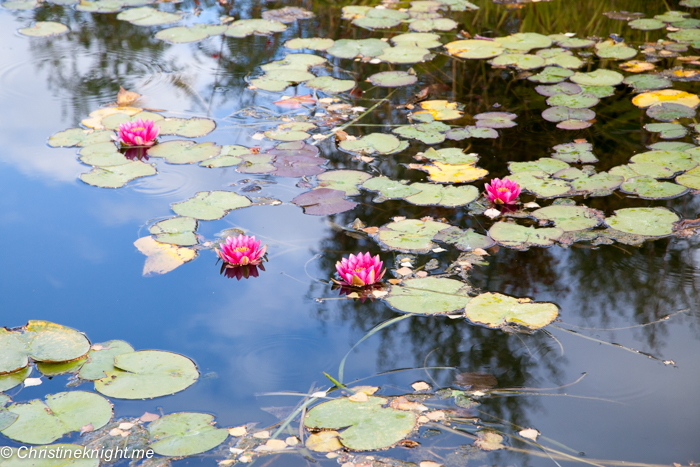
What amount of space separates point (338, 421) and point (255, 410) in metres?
0.29

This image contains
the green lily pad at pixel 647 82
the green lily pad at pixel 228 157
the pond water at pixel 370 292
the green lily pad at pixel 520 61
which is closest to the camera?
the pond water at pixel 370 292

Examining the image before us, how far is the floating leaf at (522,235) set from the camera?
9.25 ft

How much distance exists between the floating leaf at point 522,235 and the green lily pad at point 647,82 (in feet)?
6.99

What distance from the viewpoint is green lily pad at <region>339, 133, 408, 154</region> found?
3688 millimetres

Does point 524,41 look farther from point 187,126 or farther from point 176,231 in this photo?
point 176,231

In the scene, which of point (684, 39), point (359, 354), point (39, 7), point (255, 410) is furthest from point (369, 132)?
point (39, 7)

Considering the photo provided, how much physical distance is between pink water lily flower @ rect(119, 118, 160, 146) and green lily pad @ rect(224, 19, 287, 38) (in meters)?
2.14

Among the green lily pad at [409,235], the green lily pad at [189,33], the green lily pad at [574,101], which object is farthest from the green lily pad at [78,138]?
the green lily pad at [574,101]

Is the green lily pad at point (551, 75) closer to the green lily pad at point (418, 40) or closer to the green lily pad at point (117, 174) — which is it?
the green lily pad at point (418, 40)

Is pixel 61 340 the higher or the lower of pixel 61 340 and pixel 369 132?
the lower

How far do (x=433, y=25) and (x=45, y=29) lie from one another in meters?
3.67

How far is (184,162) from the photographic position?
11.8ft

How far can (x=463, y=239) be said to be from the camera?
2.87m

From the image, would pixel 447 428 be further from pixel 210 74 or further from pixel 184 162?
pixel 210 74
